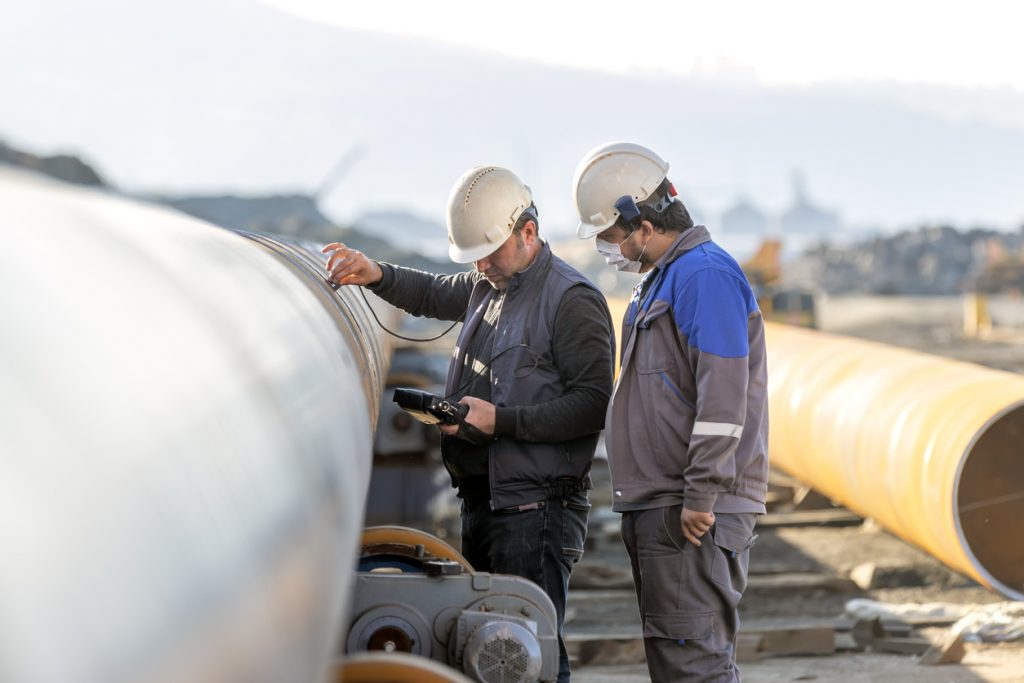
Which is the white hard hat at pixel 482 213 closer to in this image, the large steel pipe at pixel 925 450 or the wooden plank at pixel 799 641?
the wooden plank at pixel 799 641

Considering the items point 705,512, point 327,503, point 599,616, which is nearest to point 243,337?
point 327,503

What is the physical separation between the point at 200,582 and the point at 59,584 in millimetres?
218

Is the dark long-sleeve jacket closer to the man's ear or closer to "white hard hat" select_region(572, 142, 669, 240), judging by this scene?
the man's ear

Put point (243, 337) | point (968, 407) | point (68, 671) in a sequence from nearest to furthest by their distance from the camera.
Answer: point (68, 671), point (243, 337), point (968, 407)

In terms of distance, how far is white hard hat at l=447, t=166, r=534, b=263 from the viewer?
4.07 m

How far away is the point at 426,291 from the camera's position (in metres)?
4.61

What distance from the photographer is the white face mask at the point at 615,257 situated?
13.2 feet

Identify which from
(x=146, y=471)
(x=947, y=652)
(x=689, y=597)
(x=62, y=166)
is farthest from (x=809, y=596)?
(x=62, y=166)

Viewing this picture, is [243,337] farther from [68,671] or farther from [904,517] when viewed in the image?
[904,517]

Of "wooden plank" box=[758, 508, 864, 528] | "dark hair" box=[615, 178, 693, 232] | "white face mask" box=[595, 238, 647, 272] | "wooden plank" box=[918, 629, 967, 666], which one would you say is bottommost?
"wooden plank" box=[758, 508, 864, 528]

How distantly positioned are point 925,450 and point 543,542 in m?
3.65

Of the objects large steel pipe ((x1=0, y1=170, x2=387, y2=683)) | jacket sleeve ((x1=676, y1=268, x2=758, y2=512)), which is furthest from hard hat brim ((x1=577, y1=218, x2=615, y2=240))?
large steel pipe ((x1=0, y1=170, x2=387, y2=683))

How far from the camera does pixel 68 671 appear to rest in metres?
1.10

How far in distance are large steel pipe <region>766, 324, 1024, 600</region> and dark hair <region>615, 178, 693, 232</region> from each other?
3.25 meters
